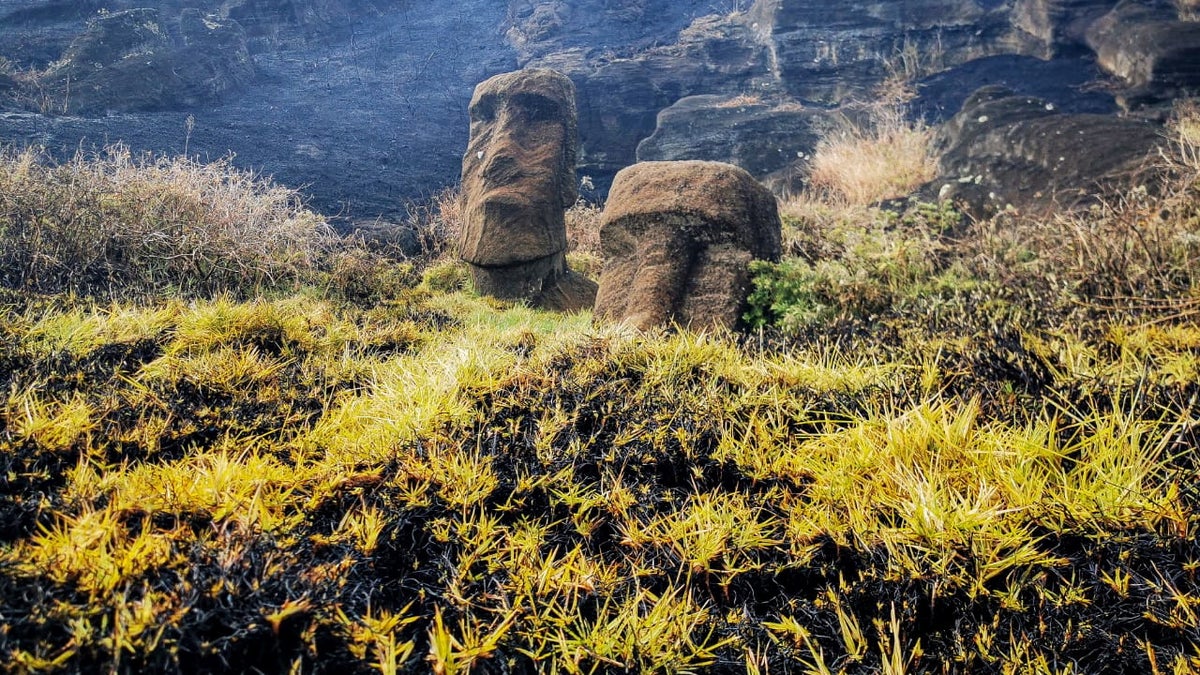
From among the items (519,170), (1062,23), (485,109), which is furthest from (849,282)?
(1062,23)

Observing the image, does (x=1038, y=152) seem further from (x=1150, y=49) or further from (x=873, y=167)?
(x=1150, y=49)

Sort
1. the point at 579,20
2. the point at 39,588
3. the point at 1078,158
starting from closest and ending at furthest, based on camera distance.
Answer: the point at 39,588, the point at 1078,158, the point at 579,20

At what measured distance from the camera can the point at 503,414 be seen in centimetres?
204

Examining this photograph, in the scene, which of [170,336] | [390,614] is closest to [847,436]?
[390,614]

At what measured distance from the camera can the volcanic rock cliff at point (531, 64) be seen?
1307 cm

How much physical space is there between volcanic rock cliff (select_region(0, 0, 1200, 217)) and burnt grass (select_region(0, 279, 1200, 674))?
11.5 meters

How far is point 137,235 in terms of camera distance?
448cm

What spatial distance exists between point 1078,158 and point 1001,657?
7478mm

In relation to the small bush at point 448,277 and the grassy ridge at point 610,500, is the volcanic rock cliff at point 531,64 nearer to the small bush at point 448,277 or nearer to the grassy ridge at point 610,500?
the small bush at point 448,277

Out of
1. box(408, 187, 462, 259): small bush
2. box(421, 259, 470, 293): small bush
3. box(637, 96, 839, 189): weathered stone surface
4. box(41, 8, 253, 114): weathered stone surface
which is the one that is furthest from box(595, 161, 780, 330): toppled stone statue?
box(41, 8, 253, 114): weathered stone surface

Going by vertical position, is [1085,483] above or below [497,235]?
above

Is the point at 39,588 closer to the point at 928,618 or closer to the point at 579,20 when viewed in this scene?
the point at 928,618

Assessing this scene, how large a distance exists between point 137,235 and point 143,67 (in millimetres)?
14796

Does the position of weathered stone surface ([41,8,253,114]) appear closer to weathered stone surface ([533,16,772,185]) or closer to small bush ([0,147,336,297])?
weathered stone surface ([533,16,772,185])
